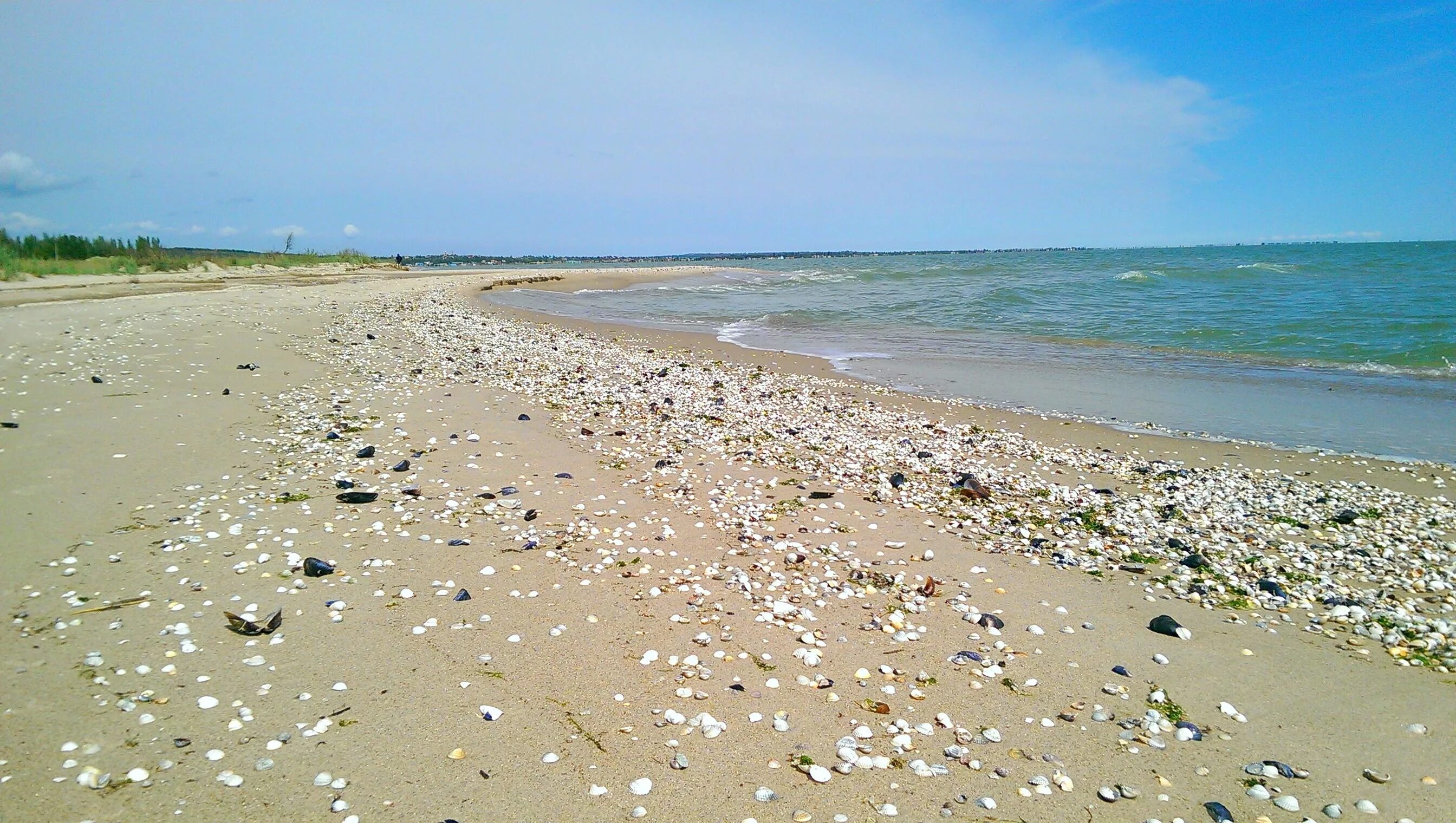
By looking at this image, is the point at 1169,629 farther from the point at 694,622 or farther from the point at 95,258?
the point at 95,258

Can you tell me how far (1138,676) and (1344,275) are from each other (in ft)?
169

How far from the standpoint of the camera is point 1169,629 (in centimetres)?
523

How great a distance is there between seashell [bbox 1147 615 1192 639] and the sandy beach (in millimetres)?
49

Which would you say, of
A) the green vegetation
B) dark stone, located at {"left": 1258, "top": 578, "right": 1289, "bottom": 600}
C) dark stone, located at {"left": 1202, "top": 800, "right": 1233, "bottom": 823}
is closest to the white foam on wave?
dark stone, located at {"left": 1258, "top": 578, "right": 1289, "bottom": 600}

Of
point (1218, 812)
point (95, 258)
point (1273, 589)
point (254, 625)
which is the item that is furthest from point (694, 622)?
point (95, 258)

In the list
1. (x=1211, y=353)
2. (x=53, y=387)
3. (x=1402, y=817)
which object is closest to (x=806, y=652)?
(x=1402, y=817)

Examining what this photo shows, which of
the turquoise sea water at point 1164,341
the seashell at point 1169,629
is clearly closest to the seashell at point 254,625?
the seashell at point 1169,629

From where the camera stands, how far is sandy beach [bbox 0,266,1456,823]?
3.64m

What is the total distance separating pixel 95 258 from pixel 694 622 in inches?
2080

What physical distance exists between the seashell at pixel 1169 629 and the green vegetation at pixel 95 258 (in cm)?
4072

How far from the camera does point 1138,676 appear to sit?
4.69m

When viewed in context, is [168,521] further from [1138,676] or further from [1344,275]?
[1344,275]

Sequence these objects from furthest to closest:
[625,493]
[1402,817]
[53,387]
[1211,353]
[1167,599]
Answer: [1211,353] < [53,387] < [625,493] < [1167,599] < [1402,817]

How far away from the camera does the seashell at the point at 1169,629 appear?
522 centimetres
